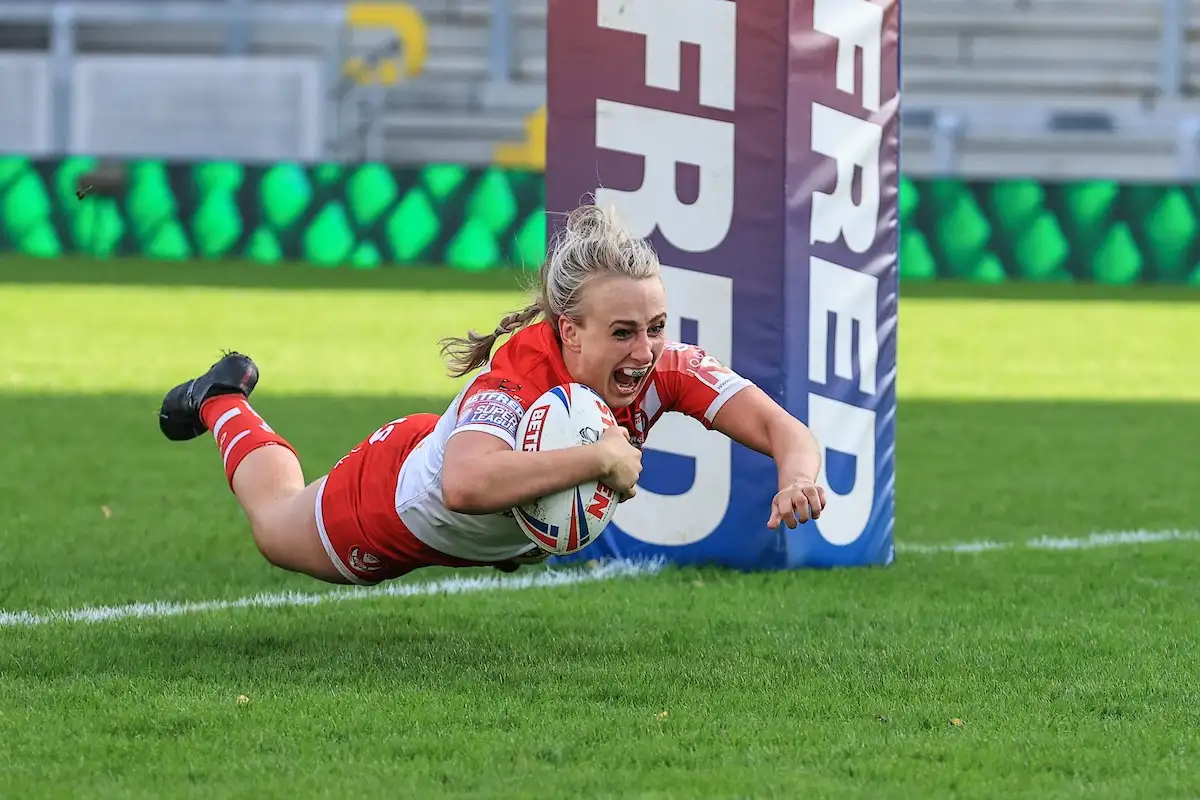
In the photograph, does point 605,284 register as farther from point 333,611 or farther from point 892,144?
point 892,144

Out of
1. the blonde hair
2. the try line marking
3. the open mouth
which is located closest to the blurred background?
the try line marking

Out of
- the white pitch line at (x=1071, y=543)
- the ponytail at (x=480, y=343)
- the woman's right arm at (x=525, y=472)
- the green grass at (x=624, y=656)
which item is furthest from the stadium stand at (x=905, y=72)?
the woman's right arm at (x=525, y=472)

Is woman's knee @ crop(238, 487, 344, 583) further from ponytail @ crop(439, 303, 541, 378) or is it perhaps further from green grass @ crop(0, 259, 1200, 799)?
ponytail @ crop(439, 303, 541, 378)

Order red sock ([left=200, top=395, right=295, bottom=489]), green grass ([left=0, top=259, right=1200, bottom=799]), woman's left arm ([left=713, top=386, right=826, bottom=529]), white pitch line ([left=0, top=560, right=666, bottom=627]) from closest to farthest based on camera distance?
green grass ([left=0, top=259, right=1200, bottom=799]) → woman's left arm ([left=713, top=386, right=826, bottom=529]) → white pitch line ([left=0, top=560, right=666, bottom=627]) → red sock ([left=200, top=395, right=295, bottom=489])

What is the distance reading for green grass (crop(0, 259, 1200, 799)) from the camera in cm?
392

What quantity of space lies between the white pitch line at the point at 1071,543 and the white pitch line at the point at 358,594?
113 cm

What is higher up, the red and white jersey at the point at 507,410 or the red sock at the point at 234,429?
the red and white jersey at the point at 507,410

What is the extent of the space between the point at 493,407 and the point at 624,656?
0.83 meters

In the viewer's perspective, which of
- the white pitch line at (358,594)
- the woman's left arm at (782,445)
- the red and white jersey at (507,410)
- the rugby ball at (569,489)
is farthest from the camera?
the white pitch line at (358,594)

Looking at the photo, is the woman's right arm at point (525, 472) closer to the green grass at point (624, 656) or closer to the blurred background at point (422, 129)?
the green grass at point (624, 656)

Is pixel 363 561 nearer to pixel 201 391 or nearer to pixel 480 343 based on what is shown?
pixel 480 343

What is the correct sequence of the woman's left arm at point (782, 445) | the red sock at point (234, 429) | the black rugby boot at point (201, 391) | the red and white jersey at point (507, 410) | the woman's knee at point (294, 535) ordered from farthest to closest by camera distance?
the black rugby boot at point (201, 391), the red sock at point (234, 429), the woman's knee at point (294, 535), the red and white jersey at point (507, 410), the woman's left arm at point (782, 445)

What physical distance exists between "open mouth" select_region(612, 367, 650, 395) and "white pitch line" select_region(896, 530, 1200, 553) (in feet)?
8.02

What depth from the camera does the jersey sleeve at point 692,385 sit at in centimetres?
514
